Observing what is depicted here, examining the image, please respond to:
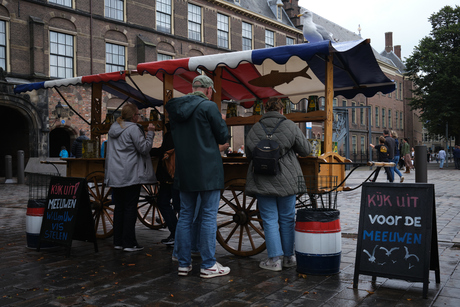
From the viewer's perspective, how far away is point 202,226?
4305 millimetres

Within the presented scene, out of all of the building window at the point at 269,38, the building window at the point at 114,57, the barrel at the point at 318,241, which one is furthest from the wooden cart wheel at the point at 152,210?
the building window at the point at 269,38

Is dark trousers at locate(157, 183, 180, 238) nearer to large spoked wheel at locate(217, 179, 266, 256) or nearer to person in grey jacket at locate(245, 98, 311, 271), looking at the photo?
large spoked wheel at locate(217, 179, 266, 256)

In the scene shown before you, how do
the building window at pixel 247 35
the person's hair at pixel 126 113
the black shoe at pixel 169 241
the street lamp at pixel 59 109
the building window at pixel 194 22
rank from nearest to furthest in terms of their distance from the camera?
the person's hair at pixel 126 113 < the black shoe at pixel 169 241 < the street lamp at pixel 59 109 < the building window at pixel 194 22 < the building window at pixel 247 35

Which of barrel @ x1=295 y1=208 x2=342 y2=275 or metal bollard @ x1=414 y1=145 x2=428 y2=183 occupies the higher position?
metal bollard @ x1=414 y1=145 x2=428 y2=183

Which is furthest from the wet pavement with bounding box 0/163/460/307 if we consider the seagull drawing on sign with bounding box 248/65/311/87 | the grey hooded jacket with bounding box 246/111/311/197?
the seagull drawing on sign with bounding box 248/65/311/87

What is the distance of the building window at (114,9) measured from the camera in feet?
68.1

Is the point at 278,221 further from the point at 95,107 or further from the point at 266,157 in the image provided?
the point at 95,107

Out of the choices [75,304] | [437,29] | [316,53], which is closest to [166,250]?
[75,304]

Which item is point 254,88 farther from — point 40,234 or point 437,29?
point 437,29

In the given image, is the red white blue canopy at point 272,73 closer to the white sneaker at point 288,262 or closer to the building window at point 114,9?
the white sneaker at point 288,262

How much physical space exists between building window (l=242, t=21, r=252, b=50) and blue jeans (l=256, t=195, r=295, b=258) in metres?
24.6

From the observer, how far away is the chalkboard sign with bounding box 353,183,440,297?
3.66 metres

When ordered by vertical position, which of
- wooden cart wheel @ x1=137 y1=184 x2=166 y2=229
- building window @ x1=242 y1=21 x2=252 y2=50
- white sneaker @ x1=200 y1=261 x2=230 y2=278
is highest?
building window @ x1=242 y1=21 x2=252 y2=50

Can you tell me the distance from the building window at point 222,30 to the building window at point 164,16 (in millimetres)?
3871
